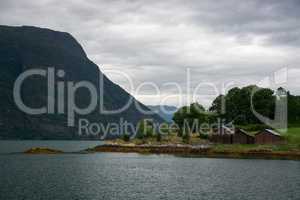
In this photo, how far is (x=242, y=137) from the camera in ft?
501

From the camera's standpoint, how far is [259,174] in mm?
84125

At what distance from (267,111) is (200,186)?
135755 millimetres

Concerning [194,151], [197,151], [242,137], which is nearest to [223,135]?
[242,137]

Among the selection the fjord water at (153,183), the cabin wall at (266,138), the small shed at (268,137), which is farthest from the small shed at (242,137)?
the fjord water at (153,183)

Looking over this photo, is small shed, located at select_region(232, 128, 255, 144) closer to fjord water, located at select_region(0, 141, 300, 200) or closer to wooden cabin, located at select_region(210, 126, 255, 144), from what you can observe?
wooden cabin, located at select_region(210, 126, 255, 144)

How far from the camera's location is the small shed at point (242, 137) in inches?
5940

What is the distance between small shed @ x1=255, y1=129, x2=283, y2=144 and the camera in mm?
144625

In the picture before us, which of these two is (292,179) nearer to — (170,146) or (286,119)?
(170,146)

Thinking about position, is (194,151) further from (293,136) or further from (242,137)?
(293,136)

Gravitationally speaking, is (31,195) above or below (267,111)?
below

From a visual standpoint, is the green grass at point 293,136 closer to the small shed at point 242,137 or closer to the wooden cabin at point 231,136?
the small shed at point 242,137

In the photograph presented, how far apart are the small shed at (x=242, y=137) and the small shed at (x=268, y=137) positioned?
128 inches

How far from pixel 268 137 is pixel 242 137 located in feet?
32.5

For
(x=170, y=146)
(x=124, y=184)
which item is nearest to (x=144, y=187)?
(x=124, y=184)
